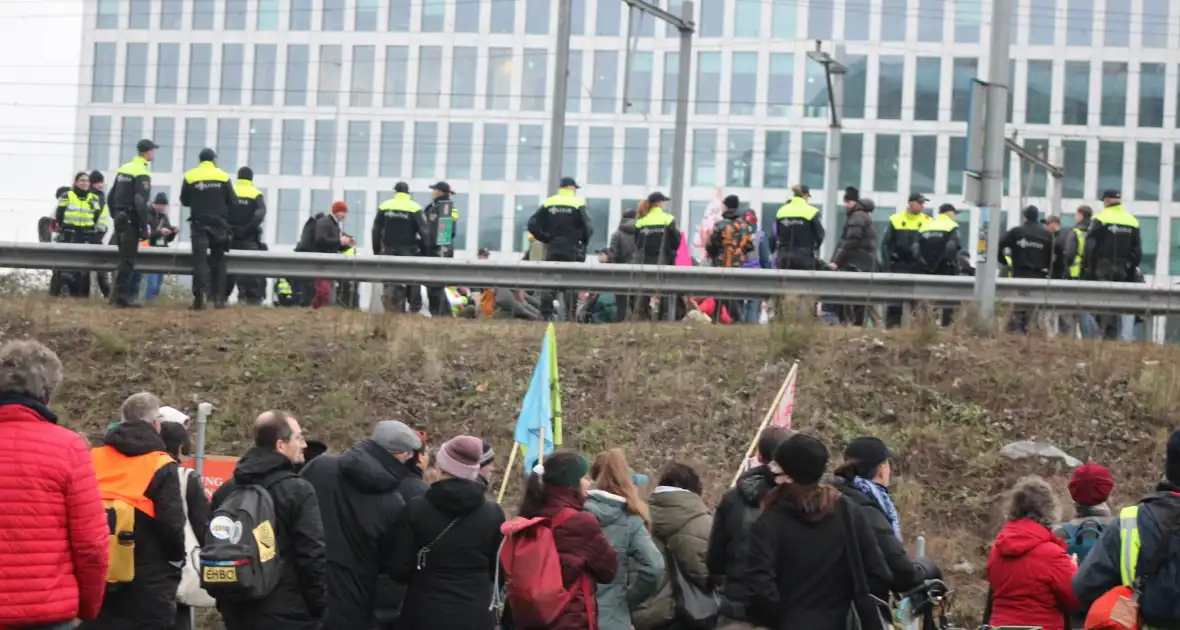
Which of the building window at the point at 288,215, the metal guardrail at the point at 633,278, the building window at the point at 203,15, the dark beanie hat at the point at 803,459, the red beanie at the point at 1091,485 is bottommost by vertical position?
the red beanie at the point at 1091,485

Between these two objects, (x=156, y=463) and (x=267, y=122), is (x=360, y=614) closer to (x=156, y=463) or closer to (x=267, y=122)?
(x=156, y=463)

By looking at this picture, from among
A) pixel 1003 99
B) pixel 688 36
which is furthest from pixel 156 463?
pixel 688 36

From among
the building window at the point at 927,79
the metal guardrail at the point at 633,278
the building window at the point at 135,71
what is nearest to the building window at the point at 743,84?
the building window at the point at 927,79

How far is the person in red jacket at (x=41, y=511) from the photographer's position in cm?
716

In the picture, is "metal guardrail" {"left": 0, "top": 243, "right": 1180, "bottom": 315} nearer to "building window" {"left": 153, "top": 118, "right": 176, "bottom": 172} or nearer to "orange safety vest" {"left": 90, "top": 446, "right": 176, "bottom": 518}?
"orange safety vest" {"left": 90, "top": 446, "right": 176, "bottom": 518}

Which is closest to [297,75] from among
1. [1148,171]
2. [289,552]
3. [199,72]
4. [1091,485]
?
[199,72]

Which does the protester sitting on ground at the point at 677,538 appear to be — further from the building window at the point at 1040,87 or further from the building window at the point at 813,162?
the building window at the point at 1040,87

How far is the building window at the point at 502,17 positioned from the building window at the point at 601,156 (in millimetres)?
5212

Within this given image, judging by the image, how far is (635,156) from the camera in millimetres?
71812

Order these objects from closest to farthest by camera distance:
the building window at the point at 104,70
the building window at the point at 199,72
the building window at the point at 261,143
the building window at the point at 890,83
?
the building window at the point at 890,83, the building window at the point at 261,143, the building window at the point at 199,72, the building window at the point at 104,70

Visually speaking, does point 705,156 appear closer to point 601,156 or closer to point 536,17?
point 601,156

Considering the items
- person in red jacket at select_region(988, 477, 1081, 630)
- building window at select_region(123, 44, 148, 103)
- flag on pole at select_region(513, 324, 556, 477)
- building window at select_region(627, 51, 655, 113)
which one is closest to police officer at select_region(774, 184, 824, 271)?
flag on pole at select_region(513, 324, 556, 477)

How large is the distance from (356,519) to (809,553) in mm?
2839

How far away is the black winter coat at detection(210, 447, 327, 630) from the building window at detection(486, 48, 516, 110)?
64025mm
